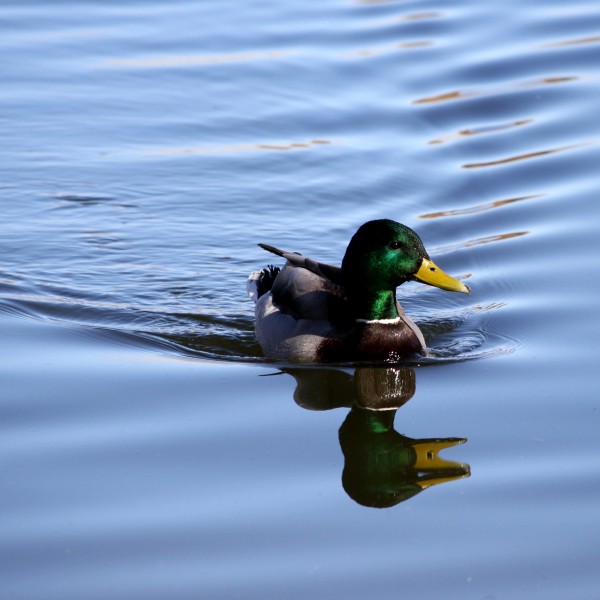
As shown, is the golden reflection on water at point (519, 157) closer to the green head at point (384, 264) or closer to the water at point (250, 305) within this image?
the water at point (250, 305)

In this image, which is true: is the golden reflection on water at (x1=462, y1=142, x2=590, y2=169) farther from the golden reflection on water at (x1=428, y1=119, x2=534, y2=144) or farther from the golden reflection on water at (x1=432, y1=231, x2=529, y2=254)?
the golden reflection on water at (x1=432, y1=231, x2=529, y2=254)

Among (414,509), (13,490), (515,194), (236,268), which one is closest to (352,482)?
(414,509)

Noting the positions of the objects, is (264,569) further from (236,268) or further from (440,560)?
(236,268)

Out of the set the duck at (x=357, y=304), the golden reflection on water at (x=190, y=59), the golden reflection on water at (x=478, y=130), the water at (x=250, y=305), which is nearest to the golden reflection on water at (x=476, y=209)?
the water at (x=250, y=305)

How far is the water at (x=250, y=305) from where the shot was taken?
5.55 meters

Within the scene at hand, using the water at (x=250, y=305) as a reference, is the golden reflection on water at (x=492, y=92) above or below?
above

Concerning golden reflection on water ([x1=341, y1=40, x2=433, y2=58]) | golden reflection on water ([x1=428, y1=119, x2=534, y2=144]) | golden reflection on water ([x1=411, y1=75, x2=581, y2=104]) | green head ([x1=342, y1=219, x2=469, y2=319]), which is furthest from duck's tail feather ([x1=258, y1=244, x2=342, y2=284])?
golden reflection on water ([x1=341, y1=40, x2=433, y2=58])

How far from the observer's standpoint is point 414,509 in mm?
5938

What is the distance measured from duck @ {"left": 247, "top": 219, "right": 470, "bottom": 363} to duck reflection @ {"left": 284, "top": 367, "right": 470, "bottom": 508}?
0.17 meters

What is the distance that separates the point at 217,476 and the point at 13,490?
0.98 m

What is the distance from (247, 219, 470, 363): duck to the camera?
816 cm

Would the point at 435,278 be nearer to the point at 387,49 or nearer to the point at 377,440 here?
the point at 377,440

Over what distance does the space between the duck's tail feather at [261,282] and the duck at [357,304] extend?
0.59 meters

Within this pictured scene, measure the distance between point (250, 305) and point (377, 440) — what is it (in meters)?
2.89
